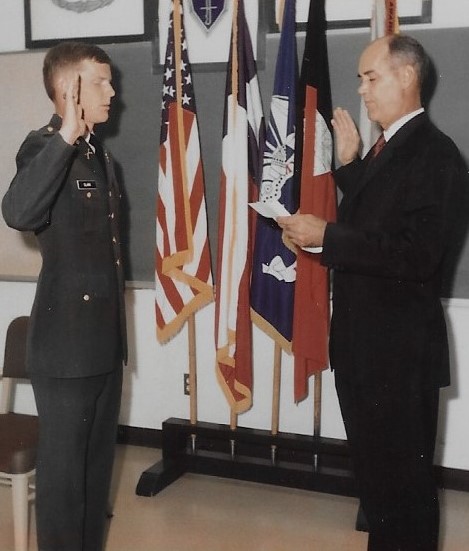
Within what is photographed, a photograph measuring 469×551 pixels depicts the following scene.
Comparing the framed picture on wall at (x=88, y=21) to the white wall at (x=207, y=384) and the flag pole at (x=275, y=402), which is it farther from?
the flag pole at (x=275, y=402)

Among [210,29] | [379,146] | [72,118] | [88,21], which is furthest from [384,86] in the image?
[88,21]

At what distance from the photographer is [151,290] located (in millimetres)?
3428

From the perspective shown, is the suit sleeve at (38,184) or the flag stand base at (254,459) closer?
the suit sleeve at (38,184)

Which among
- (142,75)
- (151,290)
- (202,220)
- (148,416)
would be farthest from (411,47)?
(148,416)

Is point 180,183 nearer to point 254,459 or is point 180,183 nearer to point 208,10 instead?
point 208,10

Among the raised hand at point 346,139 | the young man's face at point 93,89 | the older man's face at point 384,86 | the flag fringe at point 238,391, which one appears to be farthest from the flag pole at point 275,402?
the young man's face at point 93,89

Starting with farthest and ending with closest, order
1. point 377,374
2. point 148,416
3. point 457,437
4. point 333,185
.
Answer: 1. point 148,416
2. point 457,437
3. point 333,185
4. point 377,374

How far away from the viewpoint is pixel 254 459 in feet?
10.1

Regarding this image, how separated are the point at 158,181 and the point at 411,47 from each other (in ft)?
4.76

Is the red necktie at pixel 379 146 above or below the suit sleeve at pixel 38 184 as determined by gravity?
above

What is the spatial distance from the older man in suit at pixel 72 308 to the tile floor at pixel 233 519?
1.92 ft

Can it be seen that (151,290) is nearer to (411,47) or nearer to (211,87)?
(211,87)

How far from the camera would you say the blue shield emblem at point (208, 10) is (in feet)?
10.2

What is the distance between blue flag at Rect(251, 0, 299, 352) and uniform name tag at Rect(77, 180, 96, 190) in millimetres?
966
